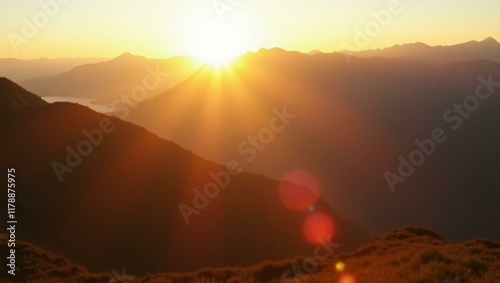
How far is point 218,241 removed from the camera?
2424 inches

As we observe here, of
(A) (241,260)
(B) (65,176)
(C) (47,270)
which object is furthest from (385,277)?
(B) (65,176)

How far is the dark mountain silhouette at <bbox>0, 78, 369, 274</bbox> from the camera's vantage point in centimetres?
5023

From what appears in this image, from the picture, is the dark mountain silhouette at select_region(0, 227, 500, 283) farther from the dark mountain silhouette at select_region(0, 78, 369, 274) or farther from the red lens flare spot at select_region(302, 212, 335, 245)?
the red lens flare spot at select_region(302, 212, 335, 245)

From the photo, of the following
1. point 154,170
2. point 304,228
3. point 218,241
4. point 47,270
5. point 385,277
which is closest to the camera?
point 385,277

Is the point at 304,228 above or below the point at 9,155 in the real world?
below

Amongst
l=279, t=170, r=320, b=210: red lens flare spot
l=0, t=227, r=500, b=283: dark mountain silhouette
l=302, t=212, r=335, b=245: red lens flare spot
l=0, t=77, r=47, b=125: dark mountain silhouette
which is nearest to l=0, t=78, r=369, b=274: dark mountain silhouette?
l=0, t=77, r=47, b=125: dark mountain silhouette

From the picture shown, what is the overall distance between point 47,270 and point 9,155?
141 feet

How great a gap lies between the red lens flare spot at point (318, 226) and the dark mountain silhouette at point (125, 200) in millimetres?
1787

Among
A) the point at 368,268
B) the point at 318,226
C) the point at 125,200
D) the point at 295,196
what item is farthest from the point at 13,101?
the point at 368,268

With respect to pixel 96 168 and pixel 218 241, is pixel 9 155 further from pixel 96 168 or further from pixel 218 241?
pixel 218 241

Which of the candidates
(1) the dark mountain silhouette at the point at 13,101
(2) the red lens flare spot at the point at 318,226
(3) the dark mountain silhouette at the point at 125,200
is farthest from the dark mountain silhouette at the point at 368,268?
(1) the dark mountain silhouette at the point at 13,101

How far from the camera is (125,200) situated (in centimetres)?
6084

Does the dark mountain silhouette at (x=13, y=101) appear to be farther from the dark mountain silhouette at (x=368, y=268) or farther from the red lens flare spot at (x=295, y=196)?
the dark mountain silhouette at (x=368, y=268)

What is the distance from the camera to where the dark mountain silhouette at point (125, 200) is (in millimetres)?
50228
